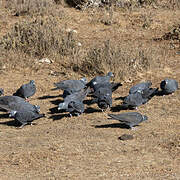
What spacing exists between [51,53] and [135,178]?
24.4 ft

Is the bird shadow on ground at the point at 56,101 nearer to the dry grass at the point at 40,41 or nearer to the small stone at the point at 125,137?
the small stone at the point at 125,137

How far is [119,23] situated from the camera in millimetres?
16703

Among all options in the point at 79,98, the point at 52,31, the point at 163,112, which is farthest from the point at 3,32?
the point at 163,112

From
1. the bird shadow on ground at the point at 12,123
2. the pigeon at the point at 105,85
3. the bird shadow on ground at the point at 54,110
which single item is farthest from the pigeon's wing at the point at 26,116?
the pigeon at the point at 105,85

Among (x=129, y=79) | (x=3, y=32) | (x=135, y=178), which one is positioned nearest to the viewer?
(x=135, y=178)

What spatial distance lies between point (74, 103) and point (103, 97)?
0.61 metres

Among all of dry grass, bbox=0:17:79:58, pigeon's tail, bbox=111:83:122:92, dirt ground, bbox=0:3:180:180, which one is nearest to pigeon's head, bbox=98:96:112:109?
dirt ground, bbox=0:3:180:180

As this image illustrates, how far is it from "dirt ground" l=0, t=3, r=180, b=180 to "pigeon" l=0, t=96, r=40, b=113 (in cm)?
27

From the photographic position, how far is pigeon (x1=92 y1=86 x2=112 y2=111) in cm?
931

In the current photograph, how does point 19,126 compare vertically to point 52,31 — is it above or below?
below

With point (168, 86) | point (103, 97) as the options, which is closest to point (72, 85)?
point (103, 97)

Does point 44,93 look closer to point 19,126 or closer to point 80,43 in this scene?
point 19,126

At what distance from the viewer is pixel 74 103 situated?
9172 mm

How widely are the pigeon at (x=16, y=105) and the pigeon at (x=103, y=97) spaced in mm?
1252
